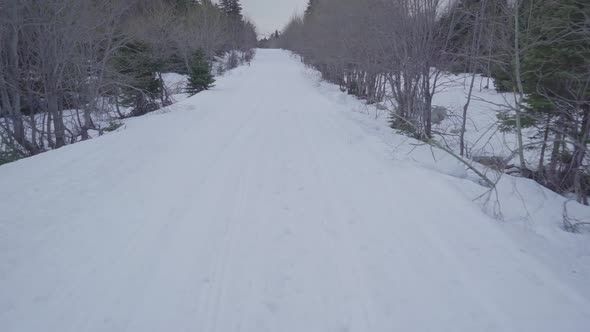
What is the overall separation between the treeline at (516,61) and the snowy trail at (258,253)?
1.93m

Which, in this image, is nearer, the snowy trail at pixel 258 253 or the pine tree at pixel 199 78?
the snowy trail at pixel 258 253

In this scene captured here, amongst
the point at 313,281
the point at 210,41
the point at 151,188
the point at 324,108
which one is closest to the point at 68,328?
the point at 313,281

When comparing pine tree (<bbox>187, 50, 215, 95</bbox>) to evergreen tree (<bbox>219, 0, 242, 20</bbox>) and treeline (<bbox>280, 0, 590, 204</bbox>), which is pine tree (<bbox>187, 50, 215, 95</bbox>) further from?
evergreen tree (<bbox>219, 0, 242, 20</bbox>)

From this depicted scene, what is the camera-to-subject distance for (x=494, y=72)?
9227 mm

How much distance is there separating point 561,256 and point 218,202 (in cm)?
412

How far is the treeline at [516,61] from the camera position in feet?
18.7

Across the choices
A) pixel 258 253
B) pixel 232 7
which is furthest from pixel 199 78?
pixel 232 7

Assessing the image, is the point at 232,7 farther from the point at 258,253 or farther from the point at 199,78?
the point at 258,253

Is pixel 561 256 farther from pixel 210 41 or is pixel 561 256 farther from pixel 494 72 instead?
pixel 210 41

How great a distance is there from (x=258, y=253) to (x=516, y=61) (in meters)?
5.86

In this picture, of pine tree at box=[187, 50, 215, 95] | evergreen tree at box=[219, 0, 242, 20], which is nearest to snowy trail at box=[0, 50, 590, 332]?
pine tree at box=[187, 50, 215, 95]

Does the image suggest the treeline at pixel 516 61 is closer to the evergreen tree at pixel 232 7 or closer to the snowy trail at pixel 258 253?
the snowy trail at pixel 258 253

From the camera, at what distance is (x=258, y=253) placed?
333 cm

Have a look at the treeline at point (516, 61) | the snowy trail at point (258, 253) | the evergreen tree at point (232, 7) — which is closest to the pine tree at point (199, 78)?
the treeline at point (516, 61)
